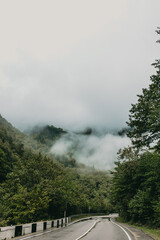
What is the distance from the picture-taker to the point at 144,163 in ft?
95.1

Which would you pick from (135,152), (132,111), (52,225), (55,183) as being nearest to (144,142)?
(132,111)

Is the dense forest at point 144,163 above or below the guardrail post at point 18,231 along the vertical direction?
above

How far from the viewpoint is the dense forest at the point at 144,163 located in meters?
17.4

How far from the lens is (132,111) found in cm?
2008

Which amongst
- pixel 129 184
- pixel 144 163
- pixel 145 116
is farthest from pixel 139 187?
pixel 145 116

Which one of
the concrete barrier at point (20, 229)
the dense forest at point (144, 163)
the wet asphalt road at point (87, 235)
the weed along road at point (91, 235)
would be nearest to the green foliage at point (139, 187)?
the dense forest at point (144, 163)

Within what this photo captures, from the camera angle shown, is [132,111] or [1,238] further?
[132,111]

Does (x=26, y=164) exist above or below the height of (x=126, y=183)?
above

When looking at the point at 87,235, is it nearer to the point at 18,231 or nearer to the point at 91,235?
the point at 91,235

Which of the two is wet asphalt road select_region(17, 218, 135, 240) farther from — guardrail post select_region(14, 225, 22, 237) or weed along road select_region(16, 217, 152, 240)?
guardrail post select_region(14, 225, 22, 237)

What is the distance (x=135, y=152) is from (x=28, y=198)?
19301 millimetres

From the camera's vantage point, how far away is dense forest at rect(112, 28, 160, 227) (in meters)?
17.4

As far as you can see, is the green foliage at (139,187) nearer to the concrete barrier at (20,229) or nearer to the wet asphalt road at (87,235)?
the wet asphalt road at (87,235)

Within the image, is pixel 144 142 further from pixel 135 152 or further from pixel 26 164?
pixel 26 164
